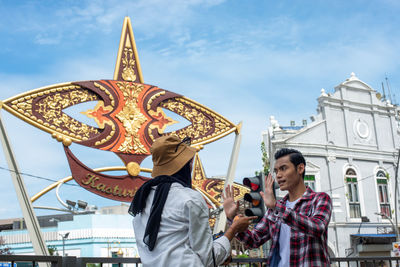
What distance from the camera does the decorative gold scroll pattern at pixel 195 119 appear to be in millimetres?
10531

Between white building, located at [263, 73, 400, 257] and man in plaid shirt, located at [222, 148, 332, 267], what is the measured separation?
1669 cm

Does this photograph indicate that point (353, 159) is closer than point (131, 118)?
No

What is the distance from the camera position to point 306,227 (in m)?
2.60

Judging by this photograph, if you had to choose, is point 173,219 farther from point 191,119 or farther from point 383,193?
point 383,193

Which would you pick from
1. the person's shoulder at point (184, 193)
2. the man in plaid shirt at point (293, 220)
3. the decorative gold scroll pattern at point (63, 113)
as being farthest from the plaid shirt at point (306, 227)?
the decorative gold scroll pattern at point (63, 113)

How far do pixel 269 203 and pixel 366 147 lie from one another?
64.4 feet

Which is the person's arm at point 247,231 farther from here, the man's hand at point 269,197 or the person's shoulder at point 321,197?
the person's shoulder at point 321,197

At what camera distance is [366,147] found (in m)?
21.0

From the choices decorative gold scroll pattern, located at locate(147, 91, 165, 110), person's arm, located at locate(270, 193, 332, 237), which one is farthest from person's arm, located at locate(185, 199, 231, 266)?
decorative gold scroll pattern, located at locate(147, 91, 165, 110)

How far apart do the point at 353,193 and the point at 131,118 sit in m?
13.2

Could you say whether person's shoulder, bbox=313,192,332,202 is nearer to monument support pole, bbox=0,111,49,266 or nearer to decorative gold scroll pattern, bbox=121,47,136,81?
monument support pole, bbox=0,111,49,266

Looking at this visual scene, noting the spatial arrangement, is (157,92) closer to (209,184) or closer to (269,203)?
(209,184)

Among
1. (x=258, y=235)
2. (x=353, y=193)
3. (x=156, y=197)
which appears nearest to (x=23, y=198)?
(x=258, y=235)

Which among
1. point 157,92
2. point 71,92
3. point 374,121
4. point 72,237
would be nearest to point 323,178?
point 374,121
